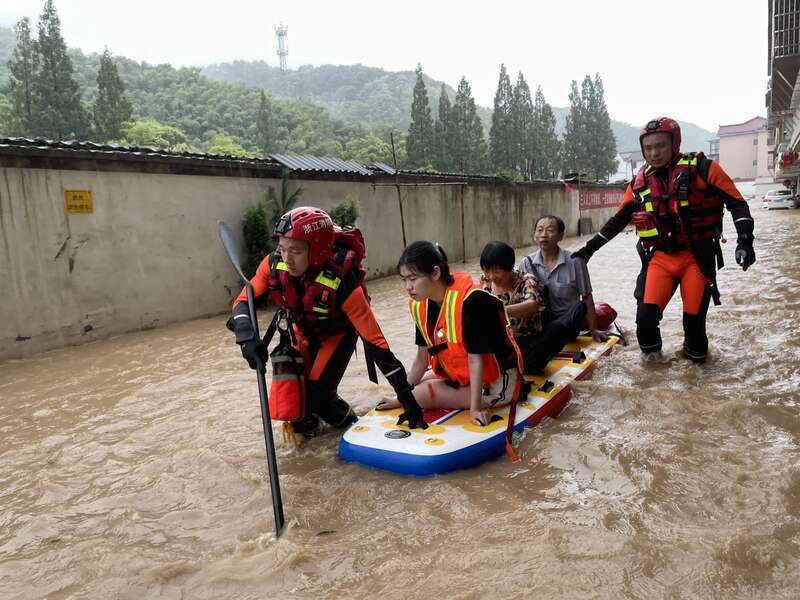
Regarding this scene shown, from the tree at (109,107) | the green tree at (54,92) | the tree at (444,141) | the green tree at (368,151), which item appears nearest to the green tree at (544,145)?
the tree at (444,141)

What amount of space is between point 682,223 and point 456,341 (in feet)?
7.29

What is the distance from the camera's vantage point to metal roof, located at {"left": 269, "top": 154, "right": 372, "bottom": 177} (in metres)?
10.7

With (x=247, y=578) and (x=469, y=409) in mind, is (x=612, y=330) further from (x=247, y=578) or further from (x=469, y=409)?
(x=247, y=578)

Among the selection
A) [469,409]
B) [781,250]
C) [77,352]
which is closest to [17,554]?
[469,409]

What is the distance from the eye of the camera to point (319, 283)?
322 cm

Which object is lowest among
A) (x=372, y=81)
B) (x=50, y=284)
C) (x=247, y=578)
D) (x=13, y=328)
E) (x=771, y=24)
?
(x=247, y=578)

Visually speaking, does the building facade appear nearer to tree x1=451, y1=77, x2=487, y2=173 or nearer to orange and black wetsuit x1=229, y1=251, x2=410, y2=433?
orange and black wetsuit x1=229, y1=251, x2=410, y2=433

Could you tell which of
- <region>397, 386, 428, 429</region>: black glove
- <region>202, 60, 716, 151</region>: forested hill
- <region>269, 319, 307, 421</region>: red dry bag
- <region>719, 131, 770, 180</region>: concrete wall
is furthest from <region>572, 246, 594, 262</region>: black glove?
<region>202, 60, 716, 151</region>: forested hill

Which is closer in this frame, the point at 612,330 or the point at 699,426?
the point at 699,426

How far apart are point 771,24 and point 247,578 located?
840 inches

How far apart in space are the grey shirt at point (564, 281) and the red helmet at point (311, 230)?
2210 mm

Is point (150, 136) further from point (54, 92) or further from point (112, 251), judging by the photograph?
point (112, 251)

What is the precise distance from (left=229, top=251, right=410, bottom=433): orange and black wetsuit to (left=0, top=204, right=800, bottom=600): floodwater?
0.34 m

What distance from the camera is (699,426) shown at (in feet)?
11.4
